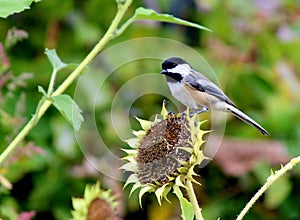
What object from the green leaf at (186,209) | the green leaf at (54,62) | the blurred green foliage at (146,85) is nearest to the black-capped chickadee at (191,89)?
the green leaf at (186,209)

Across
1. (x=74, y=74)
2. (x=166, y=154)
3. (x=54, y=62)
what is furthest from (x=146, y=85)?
(x=166, y=154)

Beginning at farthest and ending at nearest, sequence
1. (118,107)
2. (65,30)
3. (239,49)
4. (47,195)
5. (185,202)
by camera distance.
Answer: (239,49)
(65,30)
(118,107)
(47,195)
(185,202)

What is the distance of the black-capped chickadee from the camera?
85 cm

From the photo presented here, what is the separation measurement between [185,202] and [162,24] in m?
2.27

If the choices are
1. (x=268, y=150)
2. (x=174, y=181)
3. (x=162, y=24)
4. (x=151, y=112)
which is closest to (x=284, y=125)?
(x=268, y=150)

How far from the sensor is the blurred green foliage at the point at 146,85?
2.43 metres

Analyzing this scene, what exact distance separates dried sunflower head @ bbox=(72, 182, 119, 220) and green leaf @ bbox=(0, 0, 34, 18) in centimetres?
24

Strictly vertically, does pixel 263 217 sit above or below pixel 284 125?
below

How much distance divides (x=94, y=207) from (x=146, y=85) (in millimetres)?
1232

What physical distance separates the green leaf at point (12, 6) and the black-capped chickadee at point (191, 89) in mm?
201

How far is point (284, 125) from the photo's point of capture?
2.71 meters

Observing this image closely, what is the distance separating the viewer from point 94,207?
976mm

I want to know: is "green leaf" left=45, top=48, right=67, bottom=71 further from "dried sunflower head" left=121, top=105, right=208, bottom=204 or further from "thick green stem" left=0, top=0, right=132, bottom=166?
"dried sunflower head" left=121, top=105, right=208, bottom=204

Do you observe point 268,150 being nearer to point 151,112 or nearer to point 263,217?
point 263,217
